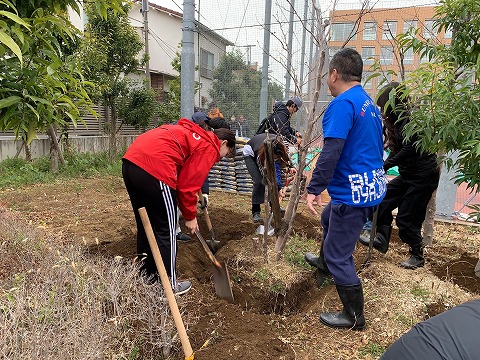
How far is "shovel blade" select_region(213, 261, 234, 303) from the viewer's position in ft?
10.8

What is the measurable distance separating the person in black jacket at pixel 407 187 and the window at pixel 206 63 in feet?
16.7

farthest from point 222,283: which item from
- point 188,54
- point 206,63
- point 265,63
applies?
point 206,63

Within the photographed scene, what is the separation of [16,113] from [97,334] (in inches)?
43.6

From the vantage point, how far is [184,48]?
5.37 meters

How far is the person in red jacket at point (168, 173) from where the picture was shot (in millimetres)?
2883

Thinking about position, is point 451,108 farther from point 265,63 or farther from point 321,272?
point 265,63

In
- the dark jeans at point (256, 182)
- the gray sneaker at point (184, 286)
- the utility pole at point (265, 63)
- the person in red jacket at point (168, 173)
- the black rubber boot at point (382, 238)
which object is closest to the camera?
the person in red jacket at point (168, 173)

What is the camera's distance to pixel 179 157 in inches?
116

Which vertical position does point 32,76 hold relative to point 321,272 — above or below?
above

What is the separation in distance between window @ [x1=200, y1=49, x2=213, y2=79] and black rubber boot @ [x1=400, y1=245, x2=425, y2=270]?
18.5 ft

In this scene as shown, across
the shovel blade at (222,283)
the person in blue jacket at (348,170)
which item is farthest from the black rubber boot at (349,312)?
the shovel blade at (222,283)

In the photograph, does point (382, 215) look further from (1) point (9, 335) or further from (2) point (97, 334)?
(1) point (9, 335)

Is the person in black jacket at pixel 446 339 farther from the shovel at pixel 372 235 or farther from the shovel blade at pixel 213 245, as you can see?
the shovel blade at pixel 213 245

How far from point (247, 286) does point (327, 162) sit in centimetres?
156
